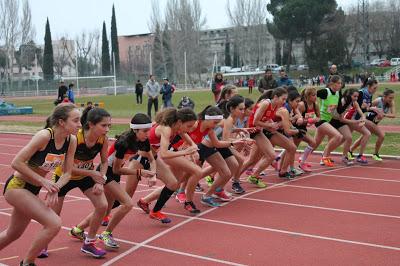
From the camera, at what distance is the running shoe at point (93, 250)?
5832mm

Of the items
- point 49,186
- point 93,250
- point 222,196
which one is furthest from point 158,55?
point 49,186

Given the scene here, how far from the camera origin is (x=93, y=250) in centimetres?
586

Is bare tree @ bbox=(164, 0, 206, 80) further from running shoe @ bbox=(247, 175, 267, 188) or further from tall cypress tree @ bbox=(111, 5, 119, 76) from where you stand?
running shoe @ bbox=(247, 175, 267, 188)

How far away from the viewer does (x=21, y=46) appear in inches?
2958

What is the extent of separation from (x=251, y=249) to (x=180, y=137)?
214 centimetres

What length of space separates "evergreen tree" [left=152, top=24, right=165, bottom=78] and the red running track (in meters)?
78.0

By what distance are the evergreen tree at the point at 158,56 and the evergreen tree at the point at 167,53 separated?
0.64 m

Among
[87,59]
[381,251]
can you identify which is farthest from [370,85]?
[87,59]

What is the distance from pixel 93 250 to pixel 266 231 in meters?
2.13

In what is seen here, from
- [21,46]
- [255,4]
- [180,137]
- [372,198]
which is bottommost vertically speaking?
[372,198]

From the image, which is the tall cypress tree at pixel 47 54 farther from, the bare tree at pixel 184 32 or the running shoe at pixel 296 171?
the running shoe at pixel 296 171

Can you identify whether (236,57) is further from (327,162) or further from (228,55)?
(327,162)

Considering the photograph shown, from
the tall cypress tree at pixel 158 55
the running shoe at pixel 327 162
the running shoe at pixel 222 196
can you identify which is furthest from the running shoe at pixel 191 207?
the tall cypress tree at pixel 158 55

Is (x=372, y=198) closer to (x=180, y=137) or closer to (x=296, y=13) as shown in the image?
(x=180, y=137)
